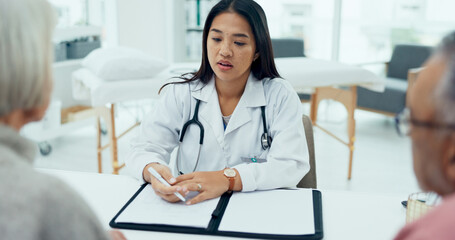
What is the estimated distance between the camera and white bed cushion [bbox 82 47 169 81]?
8.43ft

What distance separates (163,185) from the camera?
3.96 ft

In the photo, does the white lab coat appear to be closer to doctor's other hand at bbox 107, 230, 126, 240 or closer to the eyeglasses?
doctor's other hand at bbox 107, 230, 126, 240

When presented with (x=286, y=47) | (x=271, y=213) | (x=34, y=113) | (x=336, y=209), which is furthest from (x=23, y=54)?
(x=286, y=47)

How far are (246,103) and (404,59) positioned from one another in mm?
3171

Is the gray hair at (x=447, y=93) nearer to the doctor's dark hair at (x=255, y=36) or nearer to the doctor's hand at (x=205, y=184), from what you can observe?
the doctor's hand at (x=205, y=184)

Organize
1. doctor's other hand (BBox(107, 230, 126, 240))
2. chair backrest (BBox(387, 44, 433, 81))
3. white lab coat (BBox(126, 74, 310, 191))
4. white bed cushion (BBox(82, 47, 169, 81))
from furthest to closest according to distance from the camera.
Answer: chair backrest (BBox(387, 44, 433, 81)), white bed cushion (BBox(82, 47, 169, 81)), white lab coat (BBox(126, 74, 310, 191)), doctor's other hand (BBox(107, 230, 126, 240))

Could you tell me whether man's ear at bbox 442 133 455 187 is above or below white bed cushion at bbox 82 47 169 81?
above

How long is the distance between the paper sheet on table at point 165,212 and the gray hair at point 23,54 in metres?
0.53

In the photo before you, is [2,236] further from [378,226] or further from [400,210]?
[400,210]

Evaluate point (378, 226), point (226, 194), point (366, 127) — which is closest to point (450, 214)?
point (378, 226)

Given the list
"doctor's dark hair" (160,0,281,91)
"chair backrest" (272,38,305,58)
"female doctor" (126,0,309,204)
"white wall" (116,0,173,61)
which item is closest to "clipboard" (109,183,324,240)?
"female doctor" (126,0,309,204)

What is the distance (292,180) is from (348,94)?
1.74 metres

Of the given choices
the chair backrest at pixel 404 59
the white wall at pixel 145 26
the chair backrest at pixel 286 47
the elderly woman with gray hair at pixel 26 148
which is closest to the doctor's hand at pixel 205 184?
the elderly woman with gray hair at pixel 26 148

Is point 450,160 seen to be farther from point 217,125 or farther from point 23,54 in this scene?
point 217,125
